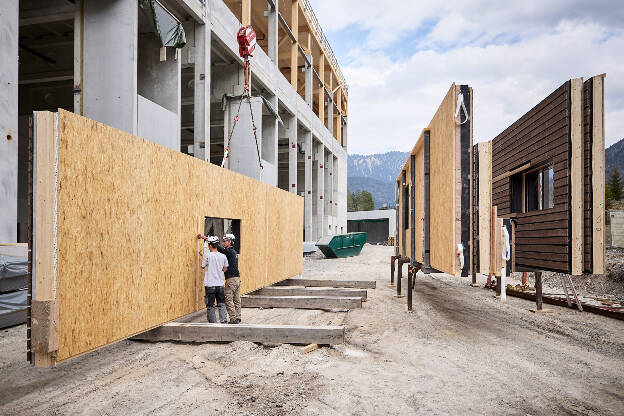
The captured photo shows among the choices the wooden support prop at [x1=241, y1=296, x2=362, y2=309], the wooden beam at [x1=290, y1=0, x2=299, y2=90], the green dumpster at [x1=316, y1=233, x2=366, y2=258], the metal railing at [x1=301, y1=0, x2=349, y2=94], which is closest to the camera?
the wooden support prop at [x1=241, y1=296, x2=362, y2=309]

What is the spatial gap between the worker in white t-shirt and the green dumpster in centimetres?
1734

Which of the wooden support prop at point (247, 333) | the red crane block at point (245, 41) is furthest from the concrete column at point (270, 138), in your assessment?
the wooden support prop at point (247, 333)

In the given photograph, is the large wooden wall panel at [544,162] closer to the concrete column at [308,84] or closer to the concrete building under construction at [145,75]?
the concrete building under construction at [145,75]

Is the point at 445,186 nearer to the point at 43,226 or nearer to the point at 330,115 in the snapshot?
the point at 43,226

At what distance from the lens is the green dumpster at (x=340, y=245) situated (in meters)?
24.3

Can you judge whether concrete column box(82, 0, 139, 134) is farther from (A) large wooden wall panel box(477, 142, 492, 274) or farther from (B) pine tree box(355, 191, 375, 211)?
(B) pine tree box(355, 191, 375, 211)

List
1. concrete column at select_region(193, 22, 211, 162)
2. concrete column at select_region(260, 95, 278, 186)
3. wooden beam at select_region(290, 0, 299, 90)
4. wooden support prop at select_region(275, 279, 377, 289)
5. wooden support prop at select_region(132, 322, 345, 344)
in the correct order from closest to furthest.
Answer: wooden support prop at select_region(132, 322, 345, 344), wooden support prop at select_region(275, 279, 377, 289), concrete column at select_region(193, 22, 211, 162), concrete column at select_region(260, 95, 278, 186), wooden beam at select_region(290, 0, 299, 90)

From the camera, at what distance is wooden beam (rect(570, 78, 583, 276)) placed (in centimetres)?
788

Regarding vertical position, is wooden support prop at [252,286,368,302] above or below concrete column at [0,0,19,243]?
below

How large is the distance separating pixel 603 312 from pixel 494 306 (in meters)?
2.10

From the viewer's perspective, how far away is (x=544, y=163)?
31.9ft

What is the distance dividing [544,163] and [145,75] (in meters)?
11.2

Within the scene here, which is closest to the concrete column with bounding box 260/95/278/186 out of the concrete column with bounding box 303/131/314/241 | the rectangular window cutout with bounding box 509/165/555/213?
the concrete column with bounding box 303/131/314/241

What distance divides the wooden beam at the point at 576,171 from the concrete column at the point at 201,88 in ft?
33.4
